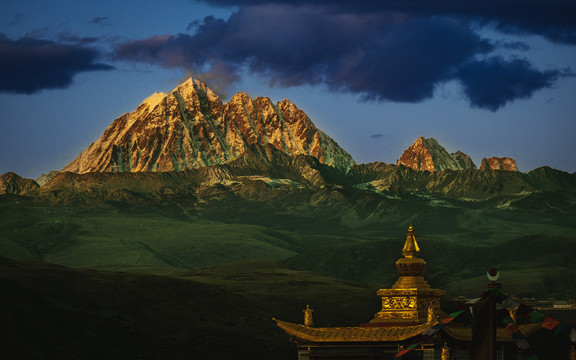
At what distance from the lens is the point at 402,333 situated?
145 ft

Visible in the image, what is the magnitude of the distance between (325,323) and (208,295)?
887 inches

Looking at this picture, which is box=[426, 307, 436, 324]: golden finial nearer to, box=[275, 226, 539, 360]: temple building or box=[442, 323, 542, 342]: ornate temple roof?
box=[275, 226, 539, 360]: temple building

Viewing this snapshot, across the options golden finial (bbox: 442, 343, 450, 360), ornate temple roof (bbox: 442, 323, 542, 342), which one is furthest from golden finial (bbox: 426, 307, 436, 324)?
golden finial (bbox: 442, 343, 450, 360)

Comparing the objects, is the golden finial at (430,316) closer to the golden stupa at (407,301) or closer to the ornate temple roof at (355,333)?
the ornate temple roof at (355,333)

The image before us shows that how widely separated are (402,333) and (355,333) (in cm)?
186

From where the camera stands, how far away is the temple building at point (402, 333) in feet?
140

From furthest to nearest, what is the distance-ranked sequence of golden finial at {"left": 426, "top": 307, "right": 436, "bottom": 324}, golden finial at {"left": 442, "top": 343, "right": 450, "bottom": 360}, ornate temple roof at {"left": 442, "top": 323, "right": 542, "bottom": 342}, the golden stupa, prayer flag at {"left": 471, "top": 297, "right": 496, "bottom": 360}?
1. the golden stupa
2. golden finial at {"left": 426, "top": 307, "right": 436, "bottom": 324}
3. ornate temple roof at {"left": 442, "top": 323, "right": 542, "bottom": 342}
4. golden finial at {"left": 442, "top": 343, "right": 450, "bottom": 360}
5. prayer flag at {"left": 471, "top": 297, "right": 496, "bottom": 360}

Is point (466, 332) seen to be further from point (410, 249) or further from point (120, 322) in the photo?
point (120, 322)

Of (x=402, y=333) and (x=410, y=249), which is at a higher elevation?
(x=410, y=249)

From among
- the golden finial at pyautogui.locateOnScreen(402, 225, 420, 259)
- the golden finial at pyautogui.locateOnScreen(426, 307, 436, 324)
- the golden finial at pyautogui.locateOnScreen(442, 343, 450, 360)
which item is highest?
the golden finial at pyautogui.locateOnScreen(402, 225, 420, 259)

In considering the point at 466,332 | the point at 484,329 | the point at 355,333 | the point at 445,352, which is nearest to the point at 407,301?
the point at 355,333

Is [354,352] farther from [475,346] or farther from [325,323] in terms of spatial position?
[325,323]

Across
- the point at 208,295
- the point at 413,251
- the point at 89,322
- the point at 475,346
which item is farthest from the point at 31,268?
the point at 475,346

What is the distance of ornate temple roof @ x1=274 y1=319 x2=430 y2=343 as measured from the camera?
145ft
